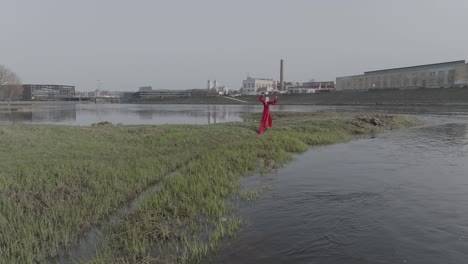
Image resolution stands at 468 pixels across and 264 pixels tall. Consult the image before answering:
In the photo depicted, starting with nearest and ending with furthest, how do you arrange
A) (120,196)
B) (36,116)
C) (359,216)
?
1. (359,216)
2. (120,196)
3. (36,116)

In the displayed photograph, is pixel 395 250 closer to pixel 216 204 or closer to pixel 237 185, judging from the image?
pixel 216 204

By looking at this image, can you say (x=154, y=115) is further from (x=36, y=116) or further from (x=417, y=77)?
(x=417, y=77)

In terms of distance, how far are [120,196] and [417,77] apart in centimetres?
15092

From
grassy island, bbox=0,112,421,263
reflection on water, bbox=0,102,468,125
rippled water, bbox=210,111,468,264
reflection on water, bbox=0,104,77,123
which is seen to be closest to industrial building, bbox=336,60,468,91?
reflection on water, bbox=0,102,468,125

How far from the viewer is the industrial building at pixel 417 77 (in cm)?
11249

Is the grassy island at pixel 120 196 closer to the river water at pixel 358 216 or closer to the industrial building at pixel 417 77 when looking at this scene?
the river water at pixel 358 216

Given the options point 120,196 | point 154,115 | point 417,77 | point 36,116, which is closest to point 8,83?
point 36,116

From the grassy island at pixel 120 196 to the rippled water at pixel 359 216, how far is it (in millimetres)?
772

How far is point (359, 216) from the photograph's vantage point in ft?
21.5

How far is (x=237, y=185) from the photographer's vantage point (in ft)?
28.8

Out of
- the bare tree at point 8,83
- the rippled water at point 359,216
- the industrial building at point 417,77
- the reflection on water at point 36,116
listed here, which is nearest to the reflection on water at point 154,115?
the reflection on water at point 36,116

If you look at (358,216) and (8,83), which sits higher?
(8,83)

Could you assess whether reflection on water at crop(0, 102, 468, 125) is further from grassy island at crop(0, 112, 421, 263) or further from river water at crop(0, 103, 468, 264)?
river water at crop(0, 103, 468, 264)

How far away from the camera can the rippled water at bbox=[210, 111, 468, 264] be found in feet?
16.5
